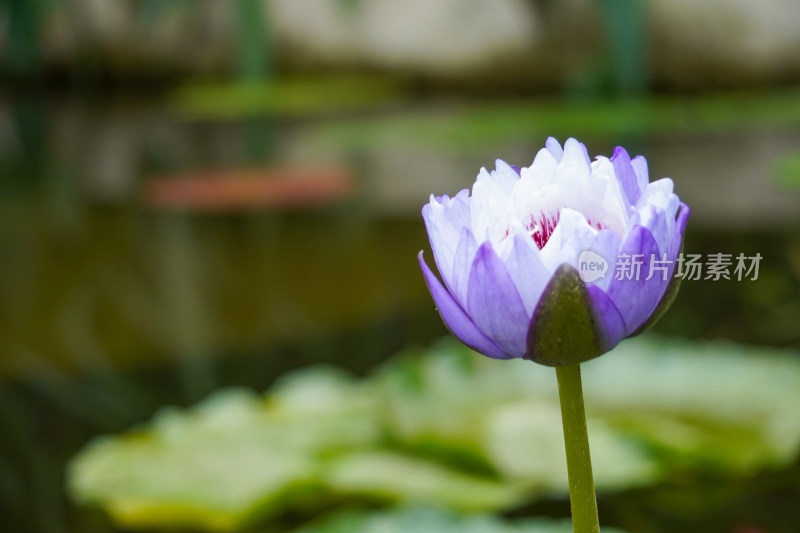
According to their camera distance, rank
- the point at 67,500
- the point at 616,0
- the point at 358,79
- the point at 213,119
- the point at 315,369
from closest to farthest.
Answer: the point at 67,500, the point at 315,369, the point at 616,0, the point at 213,119, the point at 358,79

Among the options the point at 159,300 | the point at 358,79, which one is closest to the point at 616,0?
the point at 159,300

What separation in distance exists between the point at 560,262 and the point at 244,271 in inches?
47.2

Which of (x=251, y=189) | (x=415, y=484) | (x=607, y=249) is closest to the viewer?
(x=607, y=249)

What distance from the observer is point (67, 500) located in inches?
28.8

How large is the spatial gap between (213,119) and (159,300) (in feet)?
8.72

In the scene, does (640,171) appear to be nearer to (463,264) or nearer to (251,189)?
(463,264)

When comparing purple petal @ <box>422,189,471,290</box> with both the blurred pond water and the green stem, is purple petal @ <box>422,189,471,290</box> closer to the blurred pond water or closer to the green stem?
the green stem

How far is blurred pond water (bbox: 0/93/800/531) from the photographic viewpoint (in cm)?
99

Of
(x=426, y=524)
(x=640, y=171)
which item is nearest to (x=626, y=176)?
(x=640, y=171)

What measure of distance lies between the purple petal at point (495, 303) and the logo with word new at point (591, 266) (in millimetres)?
21

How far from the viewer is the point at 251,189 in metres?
2.09

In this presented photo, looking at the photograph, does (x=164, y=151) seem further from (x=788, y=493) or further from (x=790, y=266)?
(x=788, y=493)

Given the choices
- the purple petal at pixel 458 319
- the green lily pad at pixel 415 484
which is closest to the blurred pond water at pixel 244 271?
the green lily pad at pixel 415 484

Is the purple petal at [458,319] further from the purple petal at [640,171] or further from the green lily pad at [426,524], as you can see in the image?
the green lily pad at [426,524]
